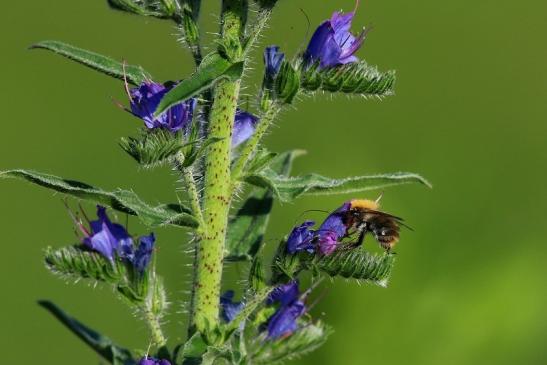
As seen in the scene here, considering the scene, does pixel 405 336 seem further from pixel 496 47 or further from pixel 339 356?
pixel 496 47

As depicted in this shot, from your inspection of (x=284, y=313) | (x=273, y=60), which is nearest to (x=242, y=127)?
(x=273, y=60)

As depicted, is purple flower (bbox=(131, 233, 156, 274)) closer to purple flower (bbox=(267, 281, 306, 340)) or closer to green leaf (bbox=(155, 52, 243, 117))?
purple flower (bbox=(267, 281, 306, 340))

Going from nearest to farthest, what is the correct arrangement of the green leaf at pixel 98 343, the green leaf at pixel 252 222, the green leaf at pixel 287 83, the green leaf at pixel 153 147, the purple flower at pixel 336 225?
the green leaf at pixel 153 147 < the green leaf at pixel 287 83 < the purple flower at pixel 336 225 < the green leaf at pixel 98 343 < the green leaf at pixel 252 222

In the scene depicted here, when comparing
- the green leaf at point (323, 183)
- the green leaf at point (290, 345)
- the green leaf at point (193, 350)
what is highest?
the green leaf at point (323, 183)

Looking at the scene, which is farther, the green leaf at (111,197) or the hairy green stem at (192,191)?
the hairy green stem at (192,191)

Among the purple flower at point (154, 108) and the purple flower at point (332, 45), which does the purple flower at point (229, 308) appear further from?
the purple flower at point (332, 45)

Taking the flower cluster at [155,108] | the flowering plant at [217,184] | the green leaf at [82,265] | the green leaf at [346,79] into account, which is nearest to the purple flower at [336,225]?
the flowering plant at [217,184]

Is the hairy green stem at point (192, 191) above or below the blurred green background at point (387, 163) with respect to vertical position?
below

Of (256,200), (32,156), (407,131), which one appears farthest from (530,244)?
(32,156)
